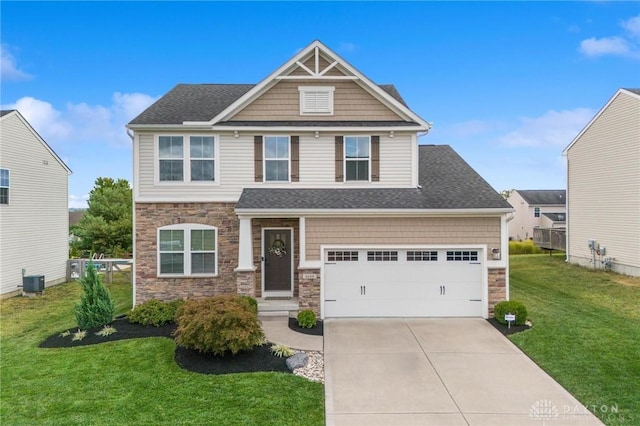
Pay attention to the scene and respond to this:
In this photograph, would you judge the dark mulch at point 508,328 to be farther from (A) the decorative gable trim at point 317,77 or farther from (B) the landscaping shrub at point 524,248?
(B) the landscaping shrub at point 524,248

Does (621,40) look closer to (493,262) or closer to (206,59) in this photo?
(493,262)

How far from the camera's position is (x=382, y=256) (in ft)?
35.7

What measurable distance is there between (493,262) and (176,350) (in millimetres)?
8994

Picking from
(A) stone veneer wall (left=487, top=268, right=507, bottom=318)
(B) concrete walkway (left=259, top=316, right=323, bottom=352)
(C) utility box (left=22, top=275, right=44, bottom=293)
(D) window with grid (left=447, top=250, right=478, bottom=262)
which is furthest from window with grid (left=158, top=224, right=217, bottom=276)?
(A) stone veneer wall (left=487, top=268, right=507, bottom=318)

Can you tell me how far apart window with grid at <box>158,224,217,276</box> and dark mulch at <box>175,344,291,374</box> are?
399 centimetres

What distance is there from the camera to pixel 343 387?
259 inches

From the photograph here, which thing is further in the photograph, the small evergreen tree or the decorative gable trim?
the decorative gable trim

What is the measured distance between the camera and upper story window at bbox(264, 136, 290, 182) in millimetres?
11953

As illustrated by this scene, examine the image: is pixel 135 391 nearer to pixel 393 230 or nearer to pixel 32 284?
pixel 393 230

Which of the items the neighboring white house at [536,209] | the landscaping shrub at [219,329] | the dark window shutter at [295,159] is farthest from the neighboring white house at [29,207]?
the neighboring white house at [536,209]

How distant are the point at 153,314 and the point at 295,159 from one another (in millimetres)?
6336

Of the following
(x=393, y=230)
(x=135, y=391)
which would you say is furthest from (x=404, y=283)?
(x=135, y=391)

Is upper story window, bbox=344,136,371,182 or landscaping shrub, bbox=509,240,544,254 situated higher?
upper story window, bbox=344,136,371,182

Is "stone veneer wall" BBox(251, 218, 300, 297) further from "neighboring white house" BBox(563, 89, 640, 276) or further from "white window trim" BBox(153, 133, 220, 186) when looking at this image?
"neighboring white house" BBox(563, 89, 640, 276)
